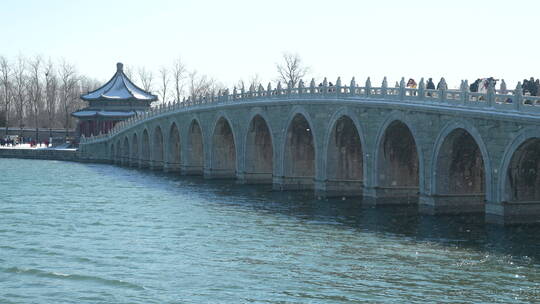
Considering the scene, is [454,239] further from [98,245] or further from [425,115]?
[98,245]

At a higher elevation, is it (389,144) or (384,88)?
(384,88)

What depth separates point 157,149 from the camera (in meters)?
74.0

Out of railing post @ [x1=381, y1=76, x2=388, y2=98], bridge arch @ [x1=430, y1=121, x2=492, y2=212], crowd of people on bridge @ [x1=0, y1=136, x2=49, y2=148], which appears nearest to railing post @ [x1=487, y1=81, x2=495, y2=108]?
bridge arch @ [x1=430, y1=121, x2=492, y2=212]

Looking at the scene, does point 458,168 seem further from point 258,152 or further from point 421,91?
point 258,152

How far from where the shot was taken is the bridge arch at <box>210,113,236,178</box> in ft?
188

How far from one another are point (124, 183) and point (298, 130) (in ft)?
49.7

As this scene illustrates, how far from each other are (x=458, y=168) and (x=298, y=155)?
1515 centimetres

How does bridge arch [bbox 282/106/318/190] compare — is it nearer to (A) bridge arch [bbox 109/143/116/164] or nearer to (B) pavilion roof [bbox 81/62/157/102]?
(A) bridge arch [bbox 109/143/116/164]

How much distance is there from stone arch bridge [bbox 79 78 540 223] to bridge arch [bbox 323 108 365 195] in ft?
0.18

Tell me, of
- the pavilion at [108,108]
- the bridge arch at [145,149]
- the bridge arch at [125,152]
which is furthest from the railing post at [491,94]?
the pavilion at [108,108]

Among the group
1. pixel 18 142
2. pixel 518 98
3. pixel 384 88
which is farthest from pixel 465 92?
pixel 18 142

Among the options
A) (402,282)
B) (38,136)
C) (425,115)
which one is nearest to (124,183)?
(425,115)

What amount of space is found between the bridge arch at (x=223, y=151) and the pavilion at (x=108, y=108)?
44.1 meters

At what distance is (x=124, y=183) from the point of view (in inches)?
2147
